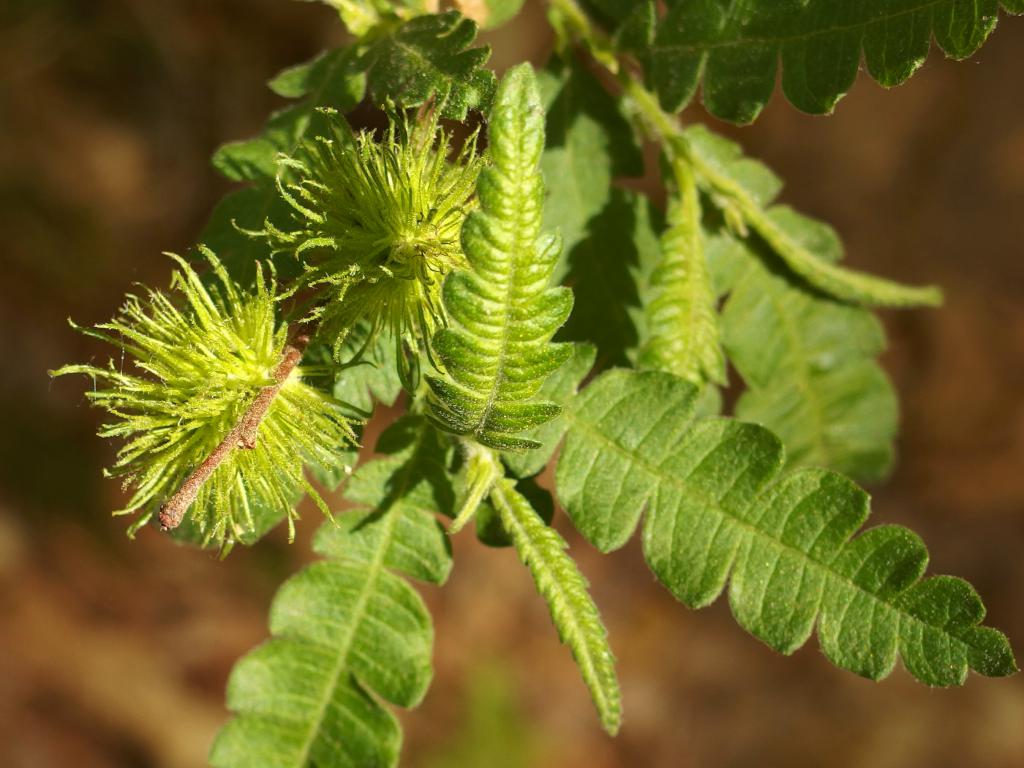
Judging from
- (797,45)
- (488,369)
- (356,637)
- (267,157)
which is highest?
(797,45)

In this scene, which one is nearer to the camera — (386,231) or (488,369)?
(488,369)

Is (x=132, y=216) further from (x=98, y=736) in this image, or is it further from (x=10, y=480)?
(x=98, y=736)

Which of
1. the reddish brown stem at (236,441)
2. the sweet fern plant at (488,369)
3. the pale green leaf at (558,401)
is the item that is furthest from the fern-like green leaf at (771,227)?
the reddish brown stem at (236,441)

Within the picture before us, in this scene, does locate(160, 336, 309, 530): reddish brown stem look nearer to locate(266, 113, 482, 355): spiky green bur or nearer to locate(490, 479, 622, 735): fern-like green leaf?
locate(266, 113, 482, 355): spiky green bur

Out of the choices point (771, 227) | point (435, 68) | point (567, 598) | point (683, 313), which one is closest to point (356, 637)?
point (567, 598)

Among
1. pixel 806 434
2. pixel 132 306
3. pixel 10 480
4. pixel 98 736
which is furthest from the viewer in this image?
pixel 10 480

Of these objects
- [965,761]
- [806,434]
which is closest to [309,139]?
[806,434]

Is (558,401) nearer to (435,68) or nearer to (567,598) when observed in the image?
(567,598)
